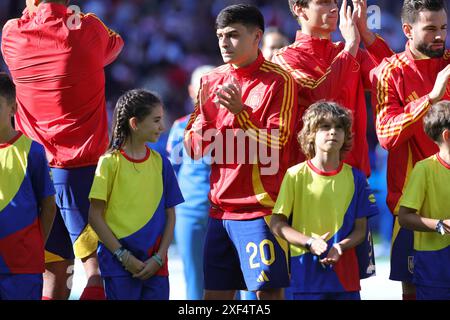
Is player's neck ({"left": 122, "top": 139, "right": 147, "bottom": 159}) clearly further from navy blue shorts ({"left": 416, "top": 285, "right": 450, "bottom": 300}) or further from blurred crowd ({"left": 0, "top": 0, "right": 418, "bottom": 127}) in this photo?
blurred crowd ({"left": 0, "top": 0, "right": 418, "bottom": 127})

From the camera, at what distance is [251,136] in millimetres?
5695

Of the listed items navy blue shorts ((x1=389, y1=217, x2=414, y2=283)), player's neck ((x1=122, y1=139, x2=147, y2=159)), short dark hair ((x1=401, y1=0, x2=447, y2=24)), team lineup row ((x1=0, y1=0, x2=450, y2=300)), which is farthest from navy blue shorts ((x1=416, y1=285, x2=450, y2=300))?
player's neck ((x1=122, y1=139, x2=147, y2=159))

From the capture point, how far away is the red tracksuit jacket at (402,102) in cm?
588

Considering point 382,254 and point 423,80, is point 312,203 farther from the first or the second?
point 382,254

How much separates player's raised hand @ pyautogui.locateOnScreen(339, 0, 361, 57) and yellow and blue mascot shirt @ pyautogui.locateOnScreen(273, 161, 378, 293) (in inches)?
31.1

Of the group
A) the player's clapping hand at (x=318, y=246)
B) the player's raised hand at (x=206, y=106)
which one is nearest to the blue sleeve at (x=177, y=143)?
the player's raised hand at (x=206, y=106)

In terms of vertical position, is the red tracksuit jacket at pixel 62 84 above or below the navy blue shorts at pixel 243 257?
above

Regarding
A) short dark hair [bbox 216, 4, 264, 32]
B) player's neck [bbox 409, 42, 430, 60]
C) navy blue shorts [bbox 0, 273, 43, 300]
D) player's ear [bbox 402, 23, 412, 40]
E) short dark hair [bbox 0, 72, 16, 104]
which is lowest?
navy blue shorts [bbox 0, 273, 43, 300]

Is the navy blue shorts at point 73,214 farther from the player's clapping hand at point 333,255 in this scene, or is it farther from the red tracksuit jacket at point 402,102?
the red tracksuit jacket at point 402,102

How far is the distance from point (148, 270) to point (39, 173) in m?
0.73

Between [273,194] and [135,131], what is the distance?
31.7 inches

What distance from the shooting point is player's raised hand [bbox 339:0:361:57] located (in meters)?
5.93

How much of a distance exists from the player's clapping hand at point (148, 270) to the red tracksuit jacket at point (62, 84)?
0.85 metres

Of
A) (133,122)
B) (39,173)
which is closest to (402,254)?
(133,122)
